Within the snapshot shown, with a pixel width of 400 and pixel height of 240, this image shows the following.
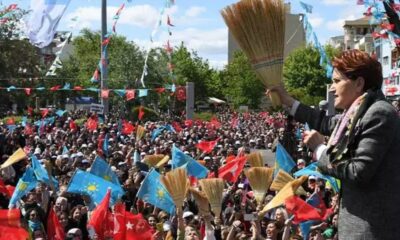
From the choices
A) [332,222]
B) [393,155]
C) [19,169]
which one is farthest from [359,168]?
[19,169]

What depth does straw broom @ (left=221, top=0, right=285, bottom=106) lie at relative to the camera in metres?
3.52

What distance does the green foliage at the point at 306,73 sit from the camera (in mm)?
75188

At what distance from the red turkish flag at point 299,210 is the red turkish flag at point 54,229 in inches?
111

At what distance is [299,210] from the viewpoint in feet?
27.9

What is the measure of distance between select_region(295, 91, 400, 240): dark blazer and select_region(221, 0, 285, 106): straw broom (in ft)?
2.47

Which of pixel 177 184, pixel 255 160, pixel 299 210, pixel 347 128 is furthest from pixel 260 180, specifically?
pixel 347 128

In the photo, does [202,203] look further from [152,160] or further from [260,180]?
[152,160]

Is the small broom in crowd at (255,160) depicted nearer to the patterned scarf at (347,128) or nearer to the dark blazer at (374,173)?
the patterned scarf at (347,128)

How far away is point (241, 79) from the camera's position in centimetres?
7506

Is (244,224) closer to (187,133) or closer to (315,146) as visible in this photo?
(315,146)

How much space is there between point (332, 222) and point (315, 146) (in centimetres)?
591

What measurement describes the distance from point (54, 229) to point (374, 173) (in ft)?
22.7

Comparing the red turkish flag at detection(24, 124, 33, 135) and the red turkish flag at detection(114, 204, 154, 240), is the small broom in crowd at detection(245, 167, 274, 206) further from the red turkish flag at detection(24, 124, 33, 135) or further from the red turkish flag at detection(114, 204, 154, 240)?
the red turkish flag at detection(24, 124, 33, 135)

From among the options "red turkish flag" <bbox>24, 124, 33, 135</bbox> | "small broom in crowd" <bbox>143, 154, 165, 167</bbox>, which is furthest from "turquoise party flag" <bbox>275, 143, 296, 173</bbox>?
"red turkish flag" <bbox>24, 124, 33, 135</bbox>
